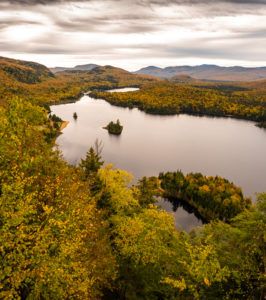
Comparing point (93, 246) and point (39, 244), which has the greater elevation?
point (39, 244)

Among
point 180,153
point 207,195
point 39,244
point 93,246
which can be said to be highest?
point 39,244

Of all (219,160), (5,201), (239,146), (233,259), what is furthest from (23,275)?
(239,146)

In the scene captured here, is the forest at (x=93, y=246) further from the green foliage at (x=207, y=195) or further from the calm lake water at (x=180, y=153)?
the calm lake water at (x=180, y=153)

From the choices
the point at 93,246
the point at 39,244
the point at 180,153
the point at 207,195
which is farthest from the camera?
the point at 180,153

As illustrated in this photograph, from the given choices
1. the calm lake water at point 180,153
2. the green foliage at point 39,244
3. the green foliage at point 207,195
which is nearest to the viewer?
the green foliage at point 39,244

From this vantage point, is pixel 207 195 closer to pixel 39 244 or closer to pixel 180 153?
pixel 180 153

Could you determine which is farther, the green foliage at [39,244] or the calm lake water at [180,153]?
the calm lake water at [180,153]

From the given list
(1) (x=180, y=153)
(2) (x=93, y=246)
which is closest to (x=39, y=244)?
(2) (x=93, y=246)

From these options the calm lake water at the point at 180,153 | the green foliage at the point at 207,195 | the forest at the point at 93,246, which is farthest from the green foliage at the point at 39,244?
the calm lake water at the point at 180,153

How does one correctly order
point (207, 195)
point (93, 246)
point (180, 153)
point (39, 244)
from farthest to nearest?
point (180, 153) → point (207, 195) → point (93, 246) → point (39, 244)

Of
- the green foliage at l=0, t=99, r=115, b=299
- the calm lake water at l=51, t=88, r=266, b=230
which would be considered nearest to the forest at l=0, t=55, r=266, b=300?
the green foliage at l=0, t=99, r=115, b=299
